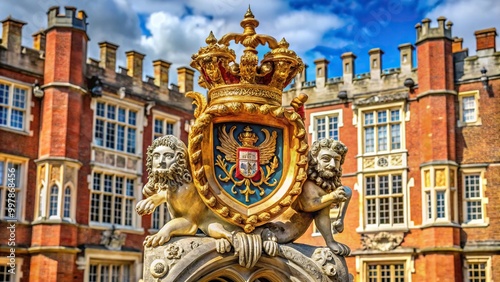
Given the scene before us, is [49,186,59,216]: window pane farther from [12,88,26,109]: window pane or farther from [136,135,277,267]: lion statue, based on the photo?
[136,135,277,267]: lion statue

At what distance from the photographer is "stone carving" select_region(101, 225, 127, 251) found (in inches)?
1077

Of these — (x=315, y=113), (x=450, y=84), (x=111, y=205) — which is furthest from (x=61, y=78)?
(x=450, y=84)

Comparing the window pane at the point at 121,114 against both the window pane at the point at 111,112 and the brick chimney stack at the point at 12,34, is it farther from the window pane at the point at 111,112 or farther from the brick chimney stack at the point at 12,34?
the brick chimney stack at the point at 12,34

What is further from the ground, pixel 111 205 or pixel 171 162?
pixel 111 205

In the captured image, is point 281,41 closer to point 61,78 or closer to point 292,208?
point 292,208

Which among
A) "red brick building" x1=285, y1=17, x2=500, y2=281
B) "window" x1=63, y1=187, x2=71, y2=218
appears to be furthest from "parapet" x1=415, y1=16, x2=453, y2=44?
"window" x1=63, y1=187, x2=71, y2=218

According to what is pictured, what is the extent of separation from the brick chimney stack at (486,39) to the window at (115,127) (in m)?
15.0

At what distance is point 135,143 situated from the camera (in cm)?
2978

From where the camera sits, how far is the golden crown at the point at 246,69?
661 centimetres

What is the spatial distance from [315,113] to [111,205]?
33.9 feet

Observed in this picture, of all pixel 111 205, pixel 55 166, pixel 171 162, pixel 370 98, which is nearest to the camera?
pixel 171 162

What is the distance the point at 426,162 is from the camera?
2872 cm

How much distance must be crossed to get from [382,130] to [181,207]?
25.2 metres

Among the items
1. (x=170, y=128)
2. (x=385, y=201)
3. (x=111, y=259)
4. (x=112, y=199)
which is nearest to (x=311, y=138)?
(x=385, y=201)
